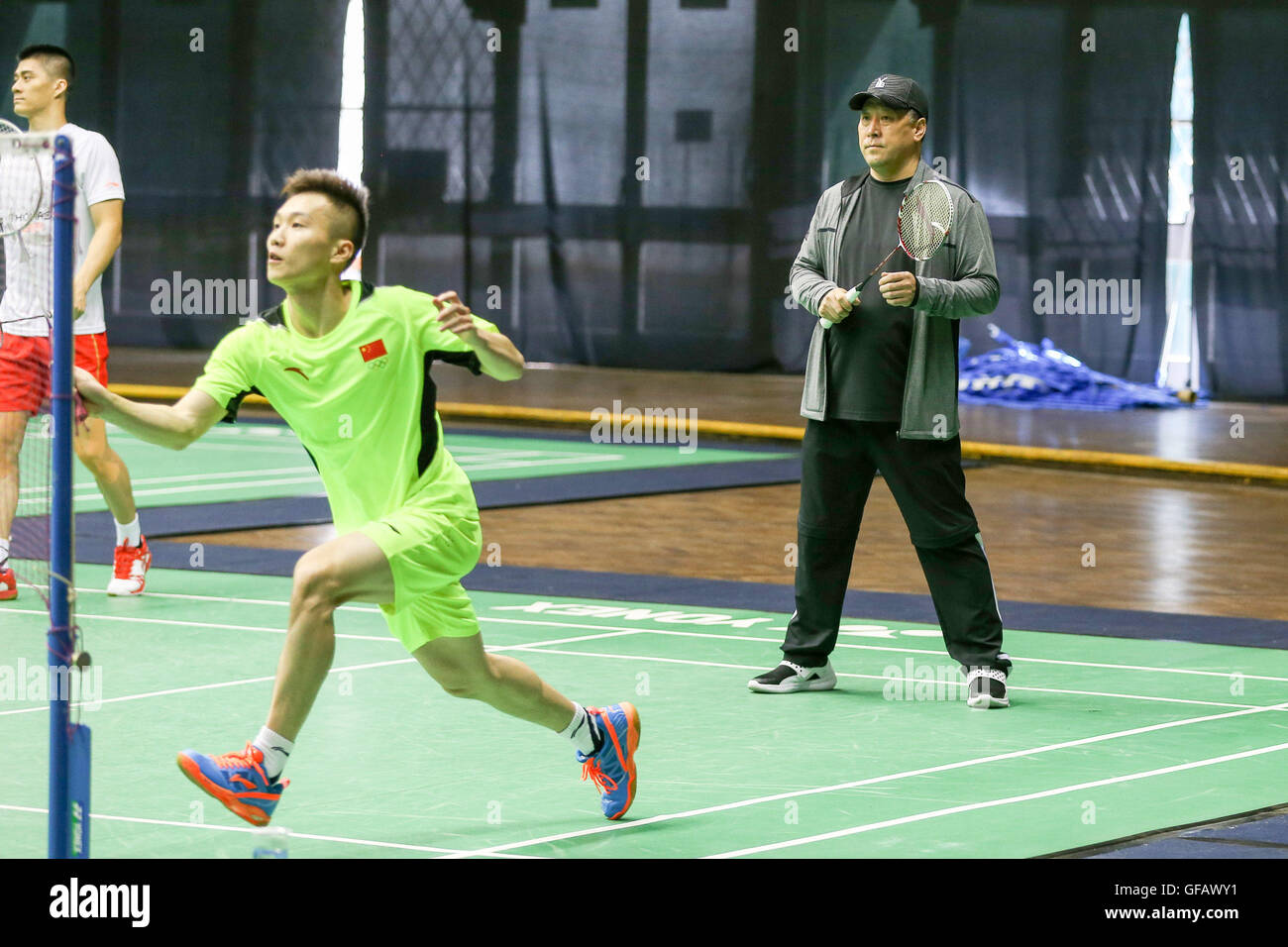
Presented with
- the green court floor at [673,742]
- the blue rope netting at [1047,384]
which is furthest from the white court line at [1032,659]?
the blue rope netting at [1047,384]

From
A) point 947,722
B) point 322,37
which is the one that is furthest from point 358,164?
point 947,722

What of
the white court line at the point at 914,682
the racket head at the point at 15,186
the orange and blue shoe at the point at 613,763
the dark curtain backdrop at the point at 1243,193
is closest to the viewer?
the orange and blue shoe at the point at 613,763

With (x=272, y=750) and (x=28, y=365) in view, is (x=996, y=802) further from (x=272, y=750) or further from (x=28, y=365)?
(x=28, y=365)

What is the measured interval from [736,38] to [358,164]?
14.7 ft

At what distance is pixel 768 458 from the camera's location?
17.1 metres

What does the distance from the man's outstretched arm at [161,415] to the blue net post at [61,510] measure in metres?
0.60

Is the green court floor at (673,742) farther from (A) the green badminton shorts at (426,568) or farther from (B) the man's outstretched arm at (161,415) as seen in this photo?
(B) the man's outstretched arm at (161,415)

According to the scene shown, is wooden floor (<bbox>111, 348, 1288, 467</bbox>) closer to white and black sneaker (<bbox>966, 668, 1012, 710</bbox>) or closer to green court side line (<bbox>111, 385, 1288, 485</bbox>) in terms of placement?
green court side line (<bbox>111, 385, 1288, 485</bbox>)

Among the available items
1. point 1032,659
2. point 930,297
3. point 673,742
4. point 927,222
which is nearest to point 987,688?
point 1032,659

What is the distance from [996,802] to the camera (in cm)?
651

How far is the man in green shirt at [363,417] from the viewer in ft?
19.0

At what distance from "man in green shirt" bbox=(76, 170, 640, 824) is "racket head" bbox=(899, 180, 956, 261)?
7.91 feet
